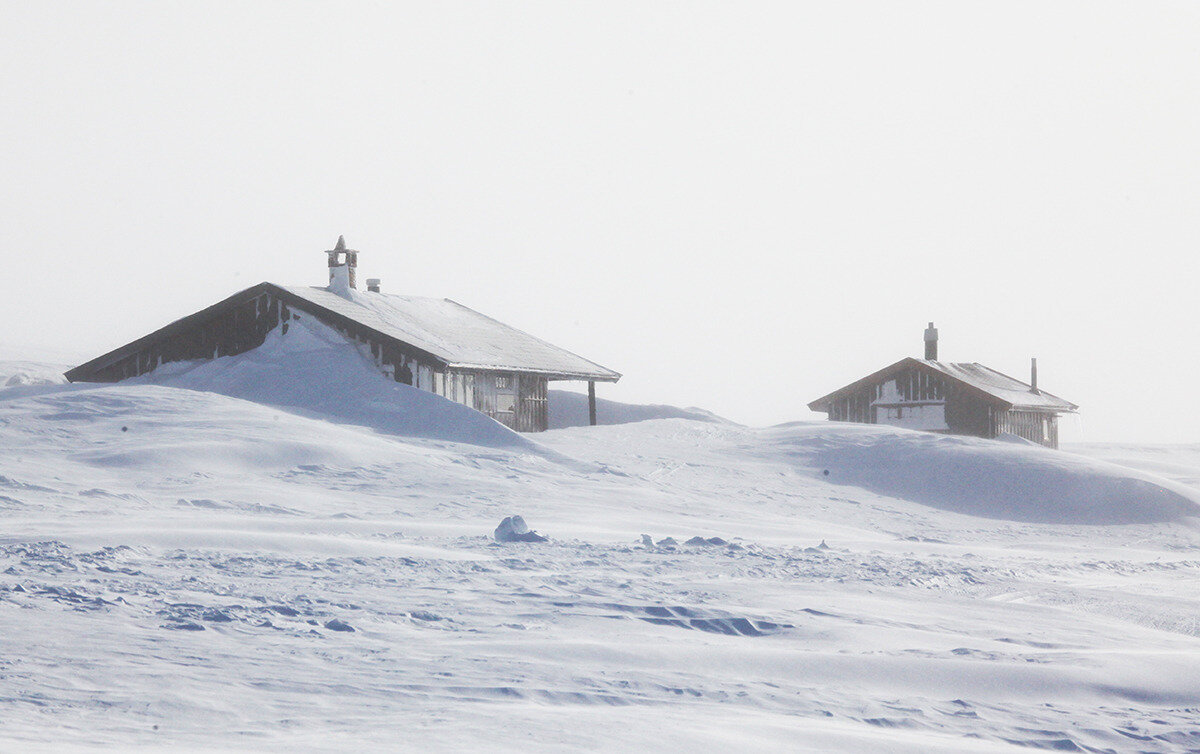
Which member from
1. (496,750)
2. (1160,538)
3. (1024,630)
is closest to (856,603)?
(1024,630)

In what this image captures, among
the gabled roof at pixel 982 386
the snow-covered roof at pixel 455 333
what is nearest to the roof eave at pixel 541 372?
the snow-covered roof at pixel 455 333

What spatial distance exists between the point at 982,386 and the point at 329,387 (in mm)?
21121

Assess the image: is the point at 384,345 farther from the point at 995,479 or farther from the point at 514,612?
the point at 514,612

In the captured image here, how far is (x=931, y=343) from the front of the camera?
38.8m

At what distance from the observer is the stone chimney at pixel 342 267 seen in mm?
29703

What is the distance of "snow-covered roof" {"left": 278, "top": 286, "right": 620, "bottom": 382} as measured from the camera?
86.0 ft

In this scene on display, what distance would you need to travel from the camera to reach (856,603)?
9.25 meters

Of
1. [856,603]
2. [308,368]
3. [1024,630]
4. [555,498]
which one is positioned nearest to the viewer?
[1024,630]

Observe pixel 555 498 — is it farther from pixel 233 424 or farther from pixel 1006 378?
pixel 1006 378

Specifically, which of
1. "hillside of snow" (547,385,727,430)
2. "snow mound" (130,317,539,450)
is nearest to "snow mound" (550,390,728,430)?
"hillside of snow" (547,385,727,430)

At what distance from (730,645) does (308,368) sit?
1996cm

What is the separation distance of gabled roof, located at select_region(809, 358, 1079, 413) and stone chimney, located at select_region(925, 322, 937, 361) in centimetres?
44

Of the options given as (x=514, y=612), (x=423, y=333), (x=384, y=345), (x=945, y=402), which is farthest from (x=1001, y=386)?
(x=514, y=612)

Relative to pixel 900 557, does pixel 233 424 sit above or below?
above
